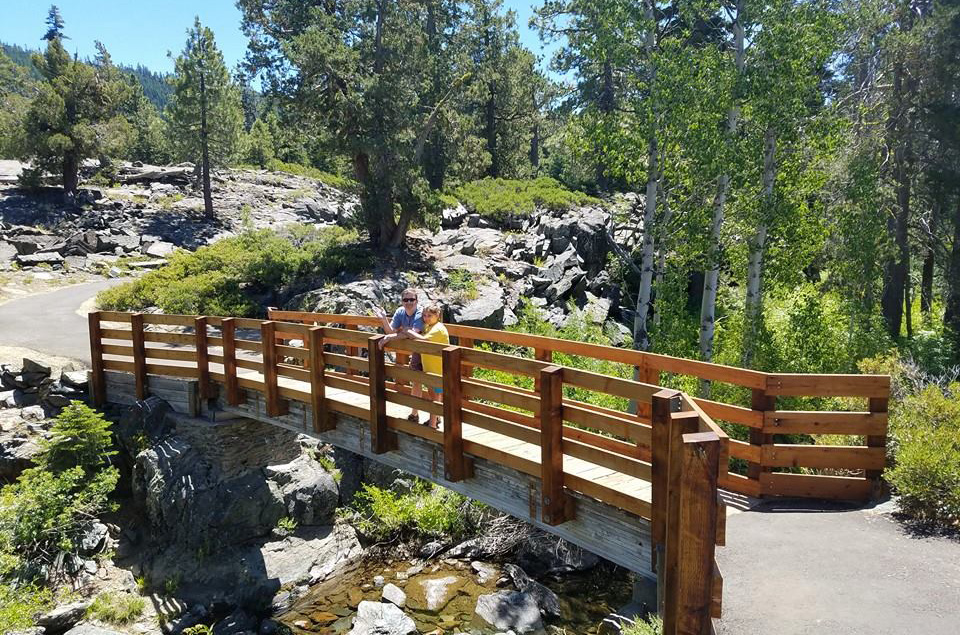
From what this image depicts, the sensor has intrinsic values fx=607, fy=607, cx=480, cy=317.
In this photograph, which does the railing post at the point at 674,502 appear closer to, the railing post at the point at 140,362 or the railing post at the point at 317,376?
the railing post at the point at 317,376

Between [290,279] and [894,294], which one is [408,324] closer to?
[290,279]

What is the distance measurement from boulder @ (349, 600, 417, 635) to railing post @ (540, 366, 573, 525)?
3726 mm

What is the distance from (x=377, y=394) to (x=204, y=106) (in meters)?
31.8

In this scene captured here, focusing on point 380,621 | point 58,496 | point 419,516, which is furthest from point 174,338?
point 380,621

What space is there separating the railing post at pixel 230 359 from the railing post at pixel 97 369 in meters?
3.56

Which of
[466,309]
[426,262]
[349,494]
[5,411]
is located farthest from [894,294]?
[5,411]

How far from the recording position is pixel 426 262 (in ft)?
73.8

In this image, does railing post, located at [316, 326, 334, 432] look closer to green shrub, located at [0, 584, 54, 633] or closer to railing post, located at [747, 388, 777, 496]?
green shrub, located at [0, 584, 54, 633]

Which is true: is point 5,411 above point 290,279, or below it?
below

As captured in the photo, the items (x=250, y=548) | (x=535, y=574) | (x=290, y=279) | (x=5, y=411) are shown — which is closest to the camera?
(x=535, y=574)

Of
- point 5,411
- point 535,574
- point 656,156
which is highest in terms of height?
point 656,156

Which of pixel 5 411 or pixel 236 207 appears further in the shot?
pixel 236 207

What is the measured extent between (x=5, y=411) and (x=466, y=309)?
11.5 metres

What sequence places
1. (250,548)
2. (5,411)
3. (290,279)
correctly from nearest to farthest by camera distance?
(250,548)
(5,411)
(290,279)
